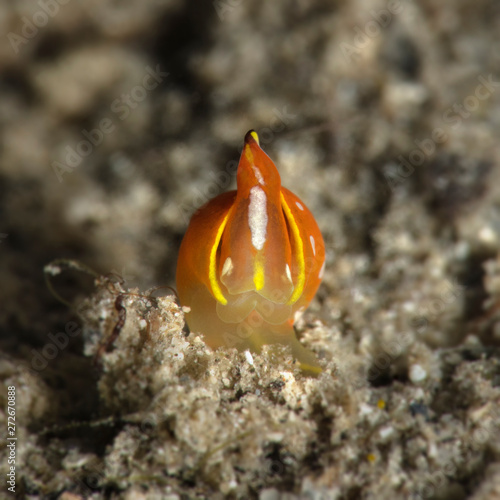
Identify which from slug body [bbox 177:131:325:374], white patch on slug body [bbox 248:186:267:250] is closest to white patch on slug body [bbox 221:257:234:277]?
slug body [bbox 177:131:325:374]

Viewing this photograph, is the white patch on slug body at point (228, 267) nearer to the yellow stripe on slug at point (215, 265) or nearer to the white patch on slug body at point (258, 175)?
the yellow stripe on slug at point (215, 265)

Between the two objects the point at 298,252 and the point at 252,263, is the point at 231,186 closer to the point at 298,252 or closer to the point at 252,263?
the point at 298,252

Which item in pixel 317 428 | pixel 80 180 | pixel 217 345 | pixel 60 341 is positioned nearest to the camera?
pixel 317 428

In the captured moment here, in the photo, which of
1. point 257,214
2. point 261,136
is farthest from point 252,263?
point 261,136

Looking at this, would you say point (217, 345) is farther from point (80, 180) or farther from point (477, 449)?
point (80, 180)

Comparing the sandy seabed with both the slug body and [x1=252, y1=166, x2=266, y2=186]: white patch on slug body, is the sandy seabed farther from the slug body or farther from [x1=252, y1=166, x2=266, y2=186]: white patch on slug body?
[x1=252, y1=166, x2=266, y2=186]: white patch on slug body

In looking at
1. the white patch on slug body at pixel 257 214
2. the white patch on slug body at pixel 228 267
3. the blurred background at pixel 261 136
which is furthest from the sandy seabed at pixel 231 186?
the white patch on slug body at pixel 257 214

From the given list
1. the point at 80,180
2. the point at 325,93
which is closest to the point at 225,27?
the point at 325,93
